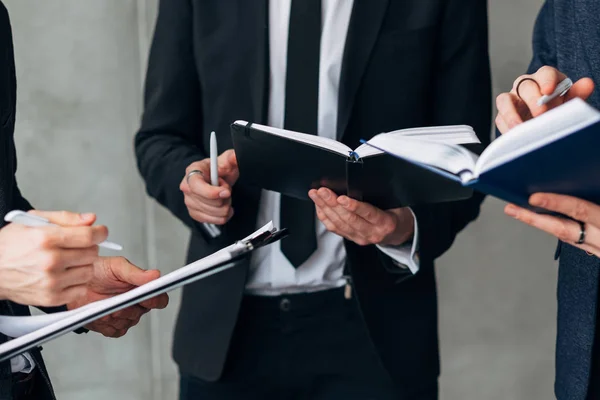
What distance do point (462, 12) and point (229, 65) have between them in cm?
49

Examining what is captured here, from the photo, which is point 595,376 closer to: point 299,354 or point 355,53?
point 299,354

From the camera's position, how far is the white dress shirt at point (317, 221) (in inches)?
60.0

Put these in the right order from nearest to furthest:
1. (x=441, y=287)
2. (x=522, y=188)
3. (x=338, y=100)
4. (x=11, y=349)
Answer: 1. (x=11, y=349)
2. (x=522, y=188)
3. (x=338, y=100)
4. (x=441, y=287)

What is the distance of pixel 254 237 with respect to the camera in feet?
3.03

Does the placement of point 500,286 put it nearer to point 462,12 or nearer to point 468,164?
point 462,12

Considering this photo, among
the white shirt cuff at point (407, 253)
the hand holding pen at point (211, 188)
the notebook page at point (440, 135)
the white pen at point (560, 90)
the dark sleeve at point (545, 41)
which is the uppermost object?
the dark sleeve at point (545, 41)

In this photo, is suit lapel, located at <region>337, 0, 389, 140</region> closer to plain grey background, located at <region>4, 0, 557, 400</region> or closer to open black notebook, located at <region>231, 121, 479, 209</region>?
open black notebook, located at <region>231, 121, 479, 209</region>

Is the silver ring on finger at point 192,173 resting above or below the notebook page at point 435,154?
below

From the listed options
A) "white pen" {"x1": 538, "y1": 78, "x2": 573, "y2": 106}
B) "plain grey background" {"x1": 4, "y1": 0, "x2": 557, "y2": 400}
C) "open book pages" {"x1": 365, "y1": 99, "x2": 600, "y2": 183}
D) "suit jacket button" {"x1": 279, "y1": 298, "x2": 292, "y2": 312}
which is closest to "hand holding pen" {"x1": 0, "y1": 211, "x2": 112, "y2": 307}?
"open book pages" {"x1": 365, "y1": 99, "x2": 600, "y2": 183}

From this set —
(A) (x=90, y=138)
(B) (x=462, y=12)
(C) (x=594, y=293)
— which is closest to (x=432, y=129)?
(C) (x=594, y=293)

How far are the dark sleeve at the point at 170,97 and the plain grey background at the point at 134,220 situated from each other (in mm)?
781

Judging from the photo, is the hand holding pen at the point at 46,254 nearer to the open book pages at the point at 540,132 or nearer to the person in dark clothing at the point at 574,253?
the open book pages at the point at 540,132

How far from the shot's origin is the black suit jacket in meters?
0.97

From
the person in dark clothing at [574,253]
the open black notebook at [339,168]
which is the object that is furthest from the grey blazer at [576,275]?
the open black notebook at [339,168]
